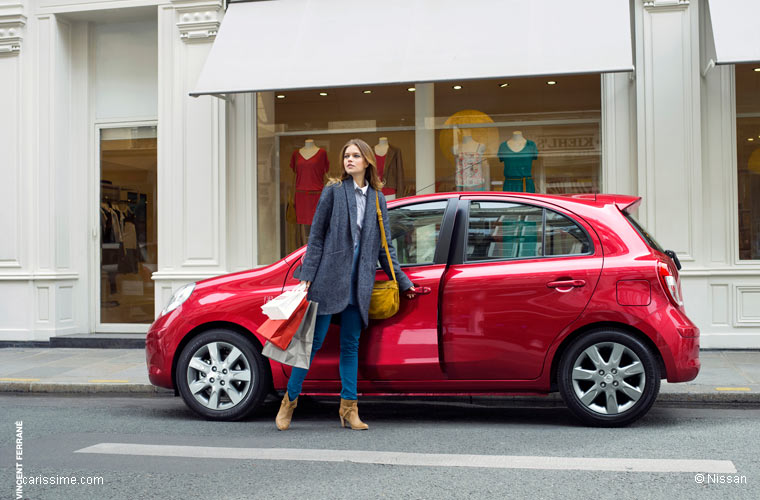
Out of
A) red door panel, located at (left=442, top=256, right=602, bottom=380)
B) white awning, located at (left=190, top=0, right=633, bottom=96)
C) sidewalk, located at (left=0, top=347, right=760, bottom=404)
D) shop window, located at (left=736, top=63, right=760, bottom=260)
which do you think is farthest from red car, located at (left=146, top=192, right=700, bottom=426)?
shop window, located at (left=736, top=63, right=760, bottom=260)

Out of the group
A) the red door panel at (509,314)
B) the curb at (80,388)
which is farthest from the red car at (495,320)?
the curb at (80,388)

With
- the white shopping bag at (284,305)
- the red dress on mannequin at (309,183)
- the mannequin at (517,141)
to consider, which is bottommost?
the white shopping bag at (284,305)

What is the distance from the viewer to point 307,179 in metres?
10.3

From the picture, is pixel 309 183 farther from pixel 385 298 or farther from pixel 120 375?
pixel 385 298

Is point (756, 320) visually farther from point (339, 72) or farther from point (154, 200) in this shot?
point (154, 200)

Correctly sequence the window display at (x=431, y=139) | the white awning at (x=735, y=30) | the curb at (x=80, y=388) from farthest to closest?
the window display at (x=431, y=139), the white awning at (x=735, y=30), the curb at (x=80, y=388)

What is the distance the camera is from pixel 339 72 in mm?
8766

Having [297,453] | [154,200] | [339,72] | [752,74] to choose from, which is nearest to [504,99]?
[339,72]

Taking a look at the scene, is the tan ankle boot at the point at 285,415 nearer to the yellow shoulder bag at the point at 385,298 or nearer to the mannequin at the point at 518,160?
the yellow shoulder bag at the point at 385,298

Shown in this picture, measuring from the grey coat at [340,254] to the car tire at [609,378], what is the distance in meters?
1.23

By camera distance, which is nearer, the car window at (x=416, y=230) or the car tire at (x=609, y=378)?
the car tire at (x=609, y=378)

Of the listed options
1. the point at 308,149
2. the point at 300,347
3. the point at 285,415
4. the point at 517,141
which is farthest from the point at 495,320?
the point at 308,149

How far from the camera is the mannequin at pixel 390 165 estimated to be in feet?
32.5

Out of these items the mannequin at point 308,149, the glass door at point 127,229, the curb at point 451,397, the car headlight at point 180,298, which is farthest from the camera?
the glass door at point 127,229
